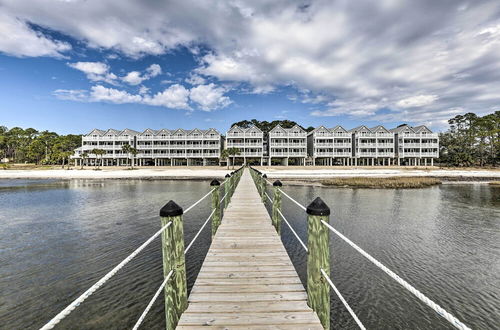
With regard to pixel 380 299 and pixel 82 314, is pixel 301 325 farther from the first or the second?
pixel 82 314

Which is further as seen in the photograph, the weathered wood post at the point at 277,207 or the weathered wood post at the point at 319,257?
the weathered wood post at the point at 277,207

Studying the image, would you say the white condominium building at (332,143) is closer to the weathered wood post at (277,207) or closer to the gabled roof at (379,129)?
the gabled roof at (379,129)

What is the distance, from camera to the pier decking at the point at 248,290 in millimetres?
3481

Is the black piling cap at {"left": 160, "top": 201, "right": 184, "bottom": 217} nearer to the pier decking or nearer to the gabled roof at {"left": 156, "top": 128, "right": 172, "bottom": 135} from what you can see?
the pier decking

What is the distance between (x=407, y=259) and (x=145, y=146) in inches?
2754

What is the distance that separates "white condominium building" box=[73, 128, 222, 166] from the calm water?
5045 cm

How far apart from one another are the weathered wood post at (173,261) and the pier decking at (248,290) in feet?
0.74

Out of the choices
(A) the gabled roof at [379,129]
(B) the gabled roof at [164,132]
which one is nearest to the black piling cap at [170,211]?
(B) the gabled roof at [164,132]

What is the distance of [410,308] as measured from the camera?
642 cm

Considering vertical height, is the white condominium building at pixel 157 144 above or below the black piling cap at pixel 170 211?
above

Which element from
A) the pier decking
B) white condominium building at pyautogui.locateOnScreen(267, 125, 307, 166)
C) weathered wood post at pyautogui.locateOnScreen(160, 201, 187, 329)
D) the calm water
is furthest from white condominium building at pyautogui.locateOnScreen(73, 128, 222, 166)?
weathered wood post at pyautogui.locateOnScreen(160, 201, 187, 329)

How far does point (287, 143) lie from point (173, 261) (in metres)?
63.2

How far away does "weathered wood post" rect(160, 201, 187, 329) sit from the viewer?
3297 millimetres

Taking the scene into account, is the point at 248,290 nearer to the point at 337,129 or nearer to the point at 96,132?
the point at 337,129
